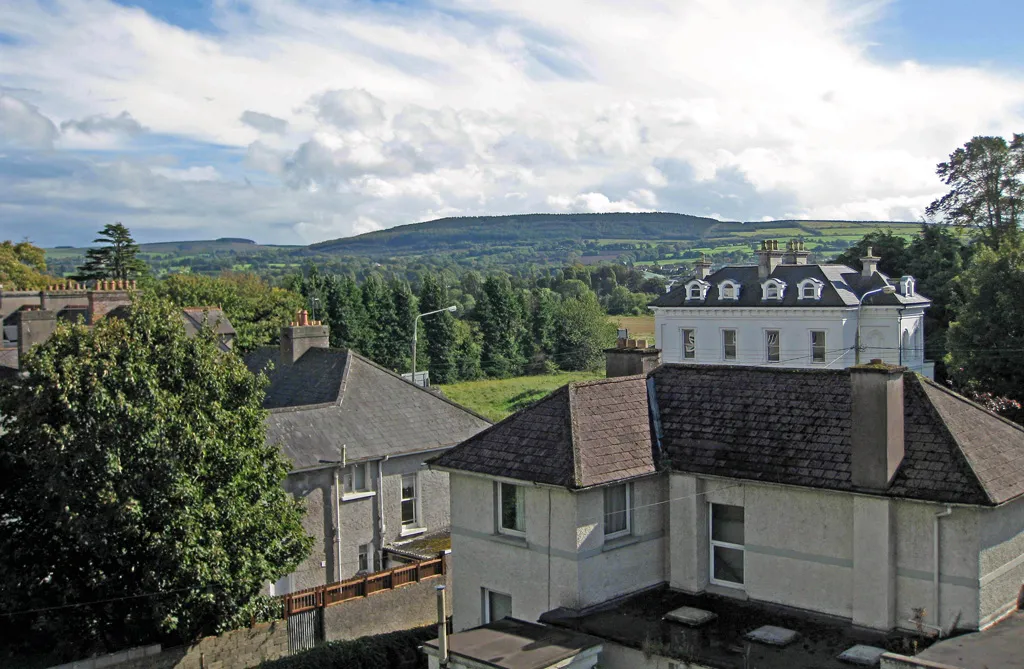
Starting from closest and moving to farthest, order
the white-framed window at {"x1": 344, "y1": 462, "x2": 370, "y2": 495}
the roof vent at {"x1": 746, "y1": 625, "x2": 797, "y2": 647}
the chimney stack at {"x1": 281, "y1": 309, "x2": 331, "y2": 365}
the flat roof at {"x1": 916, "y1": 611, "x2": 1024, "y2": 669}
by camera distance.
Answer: the flat roof at {"x1": 916, "y1": 611, "x2": 1024, "y2": 669}
the roof vent at {"x1": 746, "y1": 625, "x2": 797, "y2": 647}
the white-framed window at {"x1": 344, "y1": 462, "x2": 370, "y2": 495}
the chimney stack at {"x1": 281, "y1": 309, "x2": 331, "y2": 365}

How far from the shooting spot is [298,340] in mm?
34219


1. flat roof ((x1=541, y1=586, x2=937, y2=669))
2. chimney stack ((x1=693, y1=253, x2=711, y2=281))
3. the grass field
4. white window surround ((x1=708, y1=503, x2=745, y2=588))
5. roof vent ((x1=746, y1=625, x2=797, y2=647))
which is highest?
chimney stack ((x1=693, y1=253, x2=711, y2=281))

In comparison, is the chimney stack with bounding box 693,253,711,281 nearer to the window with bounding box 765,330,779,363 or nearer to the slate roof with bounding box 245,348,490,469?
the window with bounding box 765,330,779,363

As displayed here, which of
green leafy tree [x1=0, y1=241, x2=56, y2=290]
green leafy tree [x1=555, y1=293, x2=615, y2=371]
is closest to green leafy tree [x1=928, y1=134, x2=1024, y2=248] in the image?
green leafy tree [x1=555, y1=293, x2=615, y2=371]

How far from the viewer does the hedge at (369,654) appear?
810 inches

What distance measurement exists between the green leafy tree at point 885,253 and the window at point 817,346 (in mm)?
14638

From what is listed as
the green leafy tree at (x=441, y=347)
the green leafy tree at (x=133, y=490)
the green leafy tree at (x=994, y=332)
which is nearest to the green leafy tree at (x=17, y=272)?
the green leafy tree at (x=441, y=347)

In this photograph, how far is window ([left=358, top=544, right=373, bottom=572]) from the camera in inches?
1091

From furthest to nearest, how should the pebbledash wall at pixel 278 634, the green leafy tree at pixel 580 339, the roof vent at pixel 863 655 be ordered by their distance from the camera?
1. the green leafy tree at pixel 580 339
2. the pebbledash wall at pixel 278 634
3. the roof vent at pixel 863 655

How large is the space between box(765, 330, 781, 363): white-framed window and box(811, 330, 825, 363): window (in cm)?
205

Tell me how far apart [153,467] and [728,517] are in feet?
37.8

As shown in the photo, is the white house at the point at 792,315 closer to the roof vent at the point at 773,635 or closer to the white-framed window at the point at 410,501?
the white-framed window at the point at 410,501

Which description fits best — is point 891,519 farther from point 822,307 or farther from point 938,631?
point 822,307

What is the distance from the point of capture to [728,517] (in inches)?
705
